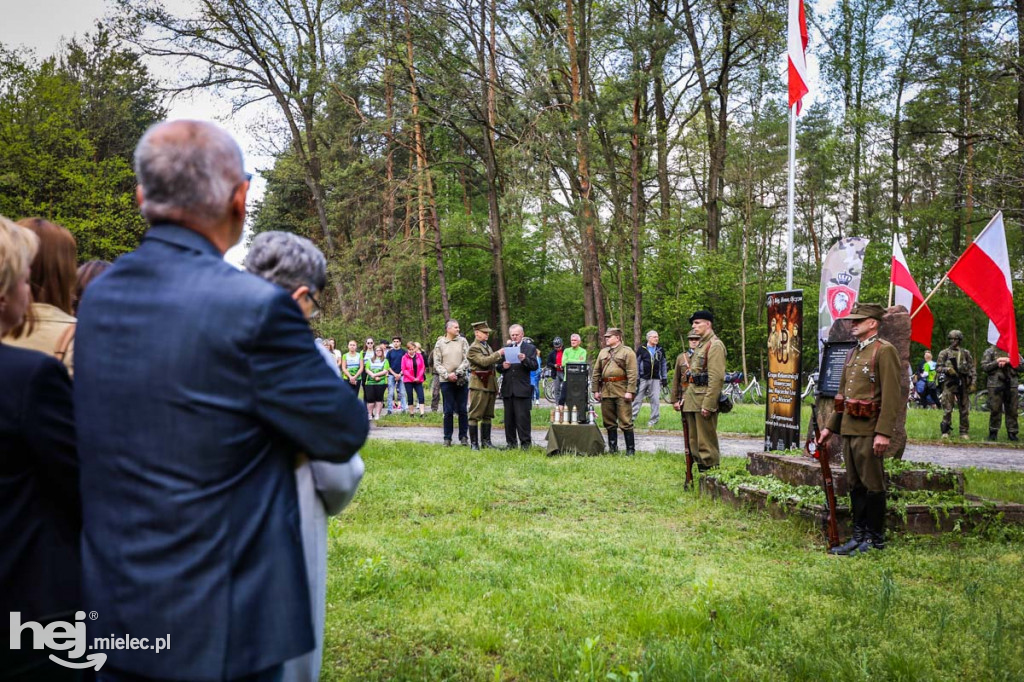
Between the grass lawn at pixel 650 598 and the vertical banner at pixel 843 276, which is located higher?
the vertical banner at pixel 843 276

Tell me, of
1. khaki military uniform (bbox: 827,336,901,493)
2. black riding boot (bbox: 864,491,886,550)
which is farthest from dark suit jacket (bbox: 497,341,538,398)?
black riding boot (bbox: 864,491,886,550)

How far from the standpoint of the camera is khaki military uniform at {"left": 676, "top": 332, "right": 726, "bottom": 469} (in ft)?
31.2

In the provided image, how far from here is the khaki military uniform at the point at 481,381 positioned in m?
13.2

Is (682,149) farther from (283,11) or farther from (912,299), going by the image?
(912,299)

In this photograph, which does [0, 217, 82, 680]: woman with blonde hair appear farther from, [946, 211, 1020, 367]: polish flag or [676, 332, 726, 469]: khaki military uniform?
[946, 211, 1020, 367]: polish flag

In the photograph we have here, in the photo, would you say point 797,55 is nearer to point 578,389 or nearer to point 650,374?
point 578,389

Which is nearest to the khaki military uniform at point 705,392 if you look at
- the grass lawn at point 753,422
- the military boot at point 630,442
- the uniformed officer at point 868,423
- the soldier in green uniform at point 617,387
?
the military boot at point 630,442

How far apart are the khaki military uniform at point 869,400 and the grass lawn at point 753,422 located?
9.56 m

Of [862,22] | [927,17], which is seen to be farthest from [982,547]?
[862,22]

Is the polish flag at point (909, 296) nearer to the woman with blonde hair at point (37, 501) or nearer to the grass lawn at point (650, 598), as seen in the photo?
the grass lawn at point (650, 598)

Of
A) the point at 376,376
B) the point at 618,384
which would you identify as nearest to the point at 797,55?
the point at 618,384

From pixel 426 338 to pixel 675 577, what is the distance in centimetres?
2459

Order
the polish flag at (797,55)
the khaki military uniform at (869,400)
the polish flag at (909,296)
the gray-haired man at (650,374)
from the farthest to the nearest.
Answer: the gray-haired man at (650,374) < the polish flag at (909,296) < the polish flag at (797,55) < the khaki military uniform at (869,400)

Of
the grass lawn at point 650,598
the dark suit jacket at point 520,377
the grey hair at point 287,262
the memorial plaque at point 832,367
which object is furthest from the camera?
the dark suit jacket at point 520,377
